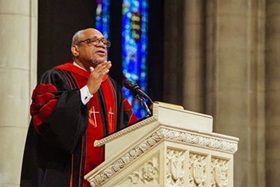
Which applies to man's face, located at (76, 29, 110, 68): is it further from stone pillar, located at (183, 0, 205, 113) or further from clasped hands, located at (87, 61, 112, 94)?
stone pillar, located at (183, 0, 205, 113)

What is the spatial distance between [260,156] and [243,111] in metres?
0.65

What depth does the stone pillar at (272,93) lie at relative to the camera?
13766 mm

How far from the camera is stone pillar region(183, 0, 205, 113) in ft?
46.3

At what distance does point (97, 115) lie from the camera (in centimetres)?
707

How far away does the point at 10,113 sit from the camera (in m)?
10.4

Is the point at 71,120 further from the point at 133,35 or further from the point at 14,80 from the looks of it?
the point at 133,35

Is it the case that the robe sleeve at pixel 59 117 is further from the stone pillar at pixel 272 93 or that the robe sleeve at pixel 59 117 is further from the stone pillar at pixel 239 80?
the stone pillar at pixel 272 93

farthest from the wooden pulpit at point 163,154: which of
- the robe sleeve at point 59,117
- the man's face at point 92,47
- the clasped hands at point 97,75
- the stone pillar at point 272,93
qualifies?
the stone pillar at point 272,93

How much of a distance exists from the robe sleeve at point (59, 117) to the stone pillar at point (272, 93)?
7281mm

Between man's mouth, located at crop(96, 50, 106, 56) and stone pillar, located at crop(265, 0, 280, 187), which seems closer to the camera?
man's mouth, located at crop(96, 50, 106, 56)

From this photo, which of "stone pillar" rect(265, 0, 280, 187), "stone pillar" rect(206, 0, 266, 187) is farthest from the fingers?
"stone pillar" rect(265, 0, 280, 187)

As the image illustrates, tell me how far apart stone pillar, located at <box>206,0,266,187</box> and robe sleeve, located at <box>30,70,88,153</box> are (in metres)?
6.74

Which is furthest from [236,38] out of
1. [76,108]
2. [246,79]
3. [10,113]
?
[76,108]

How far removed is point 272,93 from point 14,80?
4.50 m
